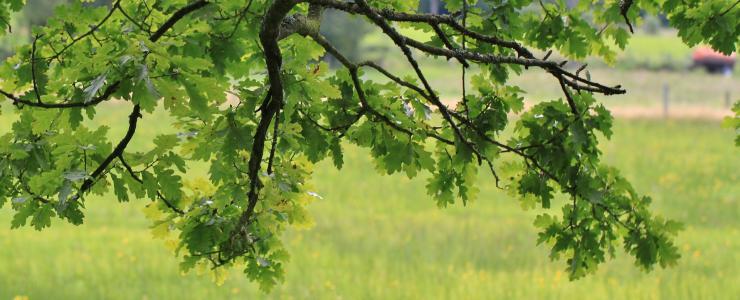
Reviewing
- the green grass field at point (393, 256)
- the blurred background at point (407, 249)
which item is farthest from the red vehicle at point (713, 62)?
the green grass field at point (393, 256)

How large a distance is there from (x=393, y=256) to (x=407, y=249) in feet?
1.37

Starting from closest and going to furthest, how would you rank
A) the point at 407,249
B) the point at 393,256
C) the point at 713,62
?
the point at 393,256 → the point at 407,249 → the point at 713,62

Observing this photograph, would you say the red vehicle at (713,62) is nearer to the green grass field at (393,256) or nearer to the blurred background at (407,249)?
the blurred background at (407,249)

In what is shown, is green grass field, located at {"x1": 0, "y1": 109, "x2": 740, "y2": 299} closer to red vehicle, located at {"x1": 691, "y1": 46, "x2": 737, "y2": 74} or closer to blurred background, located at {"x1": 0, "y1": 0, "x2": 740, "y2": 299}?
blurred background, located at {"x1": 0, "y1": 0, "x2": 740, "y2": 299}

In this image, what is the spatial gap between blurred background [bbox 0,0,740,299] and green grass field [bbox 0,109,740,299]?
24 millimetres

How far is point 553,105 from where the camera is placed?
4.71m

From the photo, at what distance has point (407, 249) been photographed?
1301 centimetres

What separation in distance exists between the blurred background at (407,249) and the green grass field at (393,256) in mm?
24

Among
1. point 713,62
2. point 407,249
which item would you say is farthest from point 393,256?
point 713,62

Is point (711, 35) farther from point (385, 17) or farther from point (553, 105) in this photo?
point (385, 17)

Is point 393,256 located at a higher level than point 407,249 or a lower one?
lower

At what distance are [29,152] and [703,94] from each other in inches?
1569

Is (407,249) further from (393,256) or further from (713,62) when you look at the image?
(713,62)

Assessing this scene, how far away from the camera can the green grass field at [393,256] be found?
1074cm
